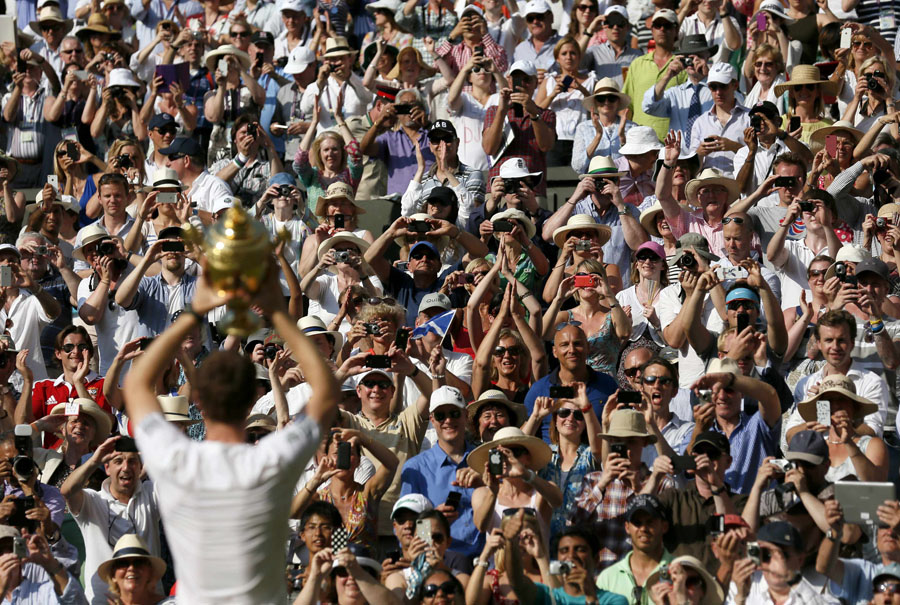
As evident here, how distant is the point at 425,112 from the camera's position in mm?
14867

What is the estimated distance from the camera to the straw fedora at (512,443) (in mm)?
9938

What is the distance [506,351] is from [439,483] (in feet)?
4.56

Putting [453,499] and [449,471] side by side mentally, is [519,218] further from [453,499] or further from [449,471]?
[453,499]

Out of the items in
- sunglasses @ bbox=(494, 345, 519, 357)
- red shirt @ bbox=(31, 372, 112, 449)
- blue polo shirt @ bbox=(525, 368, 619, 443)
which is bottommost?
red shirt @ bbox=(31, 372, 112, 449)

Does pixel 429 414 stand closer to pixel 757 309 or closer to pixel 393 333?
pixel 393 333

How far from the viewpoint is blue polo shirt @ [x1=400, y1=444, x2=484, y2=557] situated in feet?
32.2

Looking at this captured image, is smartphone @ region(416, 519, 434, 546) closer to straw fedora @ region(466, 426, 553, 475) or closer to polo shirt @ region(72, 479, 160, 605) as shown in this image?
straw fedora @ region(466, 426, 553, 475)

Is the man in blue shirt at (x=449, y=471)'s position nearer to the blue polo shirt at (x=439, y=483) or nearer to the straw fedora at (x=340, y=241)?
the blue polo shirt at (x=439, y=483)

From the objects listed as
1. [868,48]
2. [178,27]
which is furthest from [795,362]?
[178,27]

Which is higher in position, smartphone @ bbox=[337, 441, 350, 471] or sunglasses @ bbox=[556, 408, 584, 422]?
smartphone @ bbox=[337, 441, 350, 471]

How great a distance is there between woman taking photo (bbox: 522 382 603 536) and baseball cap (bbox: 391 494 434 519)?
2.50ft

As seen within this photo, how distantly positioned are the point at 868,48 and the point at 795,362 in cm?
390

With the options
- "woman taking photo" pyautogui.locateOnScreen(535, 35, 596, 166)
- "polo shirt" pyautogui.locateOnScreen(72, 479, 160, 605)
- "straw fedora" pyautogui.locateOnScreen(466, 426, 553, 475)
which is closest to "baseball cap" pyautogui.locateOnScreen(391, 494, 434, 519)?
"straw fedora" pyautogui.locateOnScreen(466, 426, 553, 475)

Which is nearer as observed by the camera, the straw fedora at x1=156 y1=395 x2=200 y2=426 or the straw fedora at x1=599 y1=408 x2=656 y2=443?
the straw fedora at x1=599 y1=408 x2=656 y2=443
